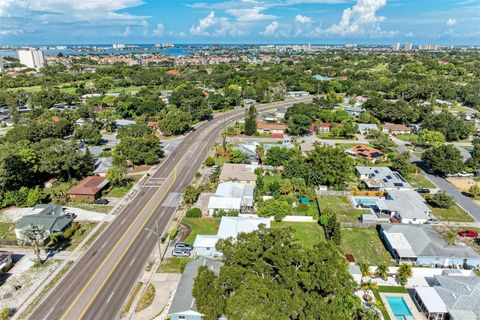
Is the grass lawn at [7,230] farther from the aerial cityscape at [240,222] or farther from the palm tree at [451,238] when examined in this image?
the palm tree at [451,238]

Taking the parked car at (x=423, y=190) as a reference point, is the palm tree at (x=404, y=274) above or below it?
above

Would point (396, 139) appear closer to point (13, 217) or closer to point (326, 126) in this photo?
point (326, 126)

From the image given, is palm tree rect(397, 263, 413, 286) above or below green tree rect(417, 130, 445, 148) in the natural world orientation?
below

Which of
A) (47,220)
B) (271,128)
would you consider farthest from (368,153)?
(47,220)

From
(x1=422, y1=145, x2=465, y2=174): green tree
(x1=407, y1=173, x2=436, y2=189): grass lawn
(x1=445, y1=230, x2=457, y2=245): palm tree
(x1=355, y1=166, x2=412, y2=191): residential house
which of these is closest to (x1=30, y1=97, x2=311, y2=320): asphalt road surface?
(x1=355, y1=166, x2=412, y2=191): residential house

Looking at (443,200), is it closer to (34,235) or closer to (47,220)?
(34,235)

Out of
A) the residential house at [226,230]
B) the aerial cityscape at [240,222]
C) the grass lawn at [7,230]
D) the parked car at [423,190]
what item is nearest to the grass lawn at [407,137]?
the aerial cityscape at [240,222]

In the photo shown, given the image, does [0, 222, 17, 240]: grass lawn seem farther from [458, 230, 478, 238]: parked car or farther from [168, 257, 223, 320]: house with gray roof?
[458, 230, 478, 238]: parked car

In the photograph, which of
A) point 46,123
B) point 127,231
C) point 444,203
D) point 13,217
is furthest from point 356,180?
point 46,123
